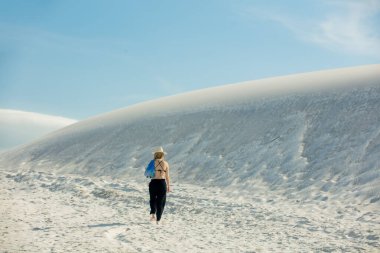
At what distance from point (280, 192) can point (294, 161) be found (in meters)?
2.93

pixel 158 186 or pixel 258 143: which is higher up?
pixel 258 143

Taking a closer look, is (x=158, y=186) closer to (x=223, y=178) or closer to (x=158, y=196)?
(x=158, y=196)

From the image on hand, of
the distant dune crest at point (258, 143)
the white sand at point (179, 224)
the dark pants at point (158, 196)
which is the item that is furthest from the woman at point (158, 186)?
the distant dune crest at point (258, 143)

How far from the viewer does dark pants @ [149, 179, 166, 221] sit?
1025 centimetres

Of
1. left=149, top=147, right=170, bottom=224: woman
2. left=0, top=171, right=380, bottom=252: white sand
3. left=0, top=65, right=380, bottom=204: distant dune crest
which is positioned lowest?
left=0, top=171, right=380, bottom=252: white sand

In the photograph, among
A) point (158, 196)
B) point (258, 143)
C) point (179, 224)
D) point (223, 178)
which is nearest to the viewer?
point (179, 224)

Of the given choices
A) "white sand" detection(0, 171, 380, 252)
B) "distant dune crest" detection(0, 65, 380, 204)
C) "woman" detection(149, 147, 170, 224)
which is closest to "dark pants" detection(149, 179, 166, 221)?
"woman" detection(149, 147, 170, 224)

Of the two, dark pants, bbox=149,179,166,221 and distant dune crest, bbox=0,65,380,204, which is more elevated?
distant dune crest, bbox=0,65,380,204

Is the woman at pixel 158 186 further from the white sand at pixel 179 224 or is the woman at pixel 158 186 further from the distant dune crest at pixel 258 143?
the distant dune crest at pixel 258 143

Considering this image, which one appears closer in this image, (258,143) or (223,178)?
(223,178)

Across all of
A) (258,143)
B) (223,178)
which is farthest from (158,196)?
(258,143)

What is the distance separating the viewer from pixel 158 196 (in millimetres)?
10297

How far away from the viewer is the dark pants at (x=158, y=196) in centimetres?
1025

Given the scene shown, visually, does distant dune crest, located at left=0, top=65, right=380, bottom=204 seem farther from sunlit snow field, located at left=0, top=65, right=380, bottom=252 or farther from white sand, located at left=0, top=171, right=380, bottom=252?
white sand, located at left=0, top=171, right=380, bottom=252
